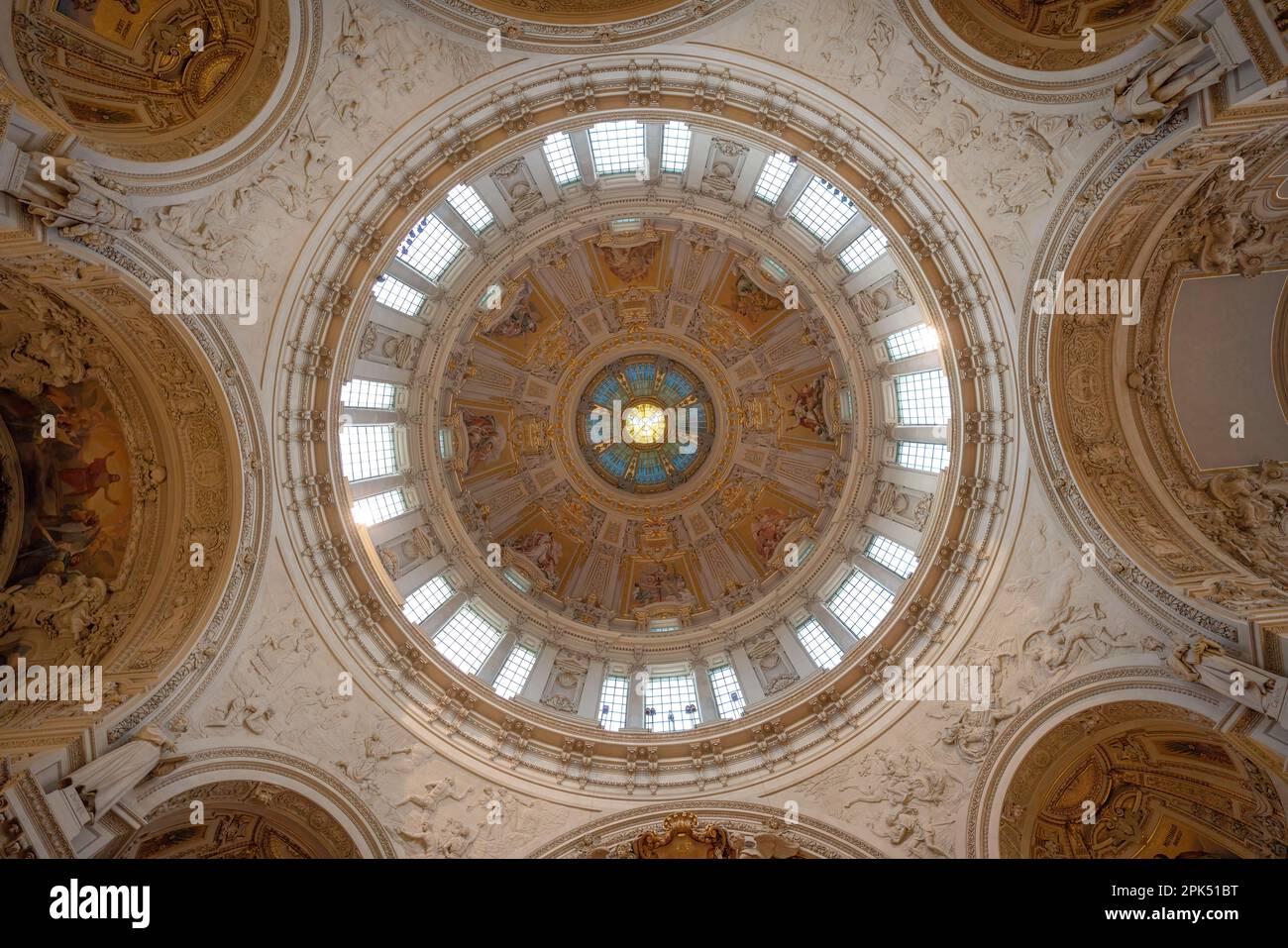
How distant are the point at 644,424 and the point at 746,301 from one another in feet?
24.9

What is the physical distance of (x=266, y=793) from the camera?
18.9m

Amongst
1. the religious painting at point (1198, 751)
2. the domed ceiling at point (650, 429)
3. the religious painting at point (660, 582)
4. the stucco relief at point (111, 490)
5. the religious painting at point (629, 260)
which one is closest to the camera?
the religious painting at point (1198, 751)

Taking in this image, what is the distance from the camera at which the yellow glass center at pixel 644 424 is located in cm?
3462

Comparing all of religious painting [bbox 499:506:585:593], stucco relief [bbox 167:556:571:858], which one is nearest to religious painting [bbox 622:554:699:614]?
religious painting [bbox 499:506:585:593]

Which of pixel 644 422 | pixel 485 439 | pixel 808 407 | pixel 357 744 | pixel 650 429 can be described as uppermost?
pixel 644 422

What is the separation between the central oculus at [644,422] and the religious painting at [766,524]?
11.4ft

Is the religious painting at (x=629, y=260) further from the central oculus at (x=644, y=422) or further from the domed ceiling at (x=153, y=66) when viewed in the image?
the domed ceiling at (x=153, y=66)

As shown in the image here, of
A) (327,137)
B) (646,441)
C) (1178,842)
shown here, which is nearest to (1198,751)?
(1178,842)

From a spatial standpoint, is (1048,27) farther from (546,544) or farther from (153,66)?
(546,544)

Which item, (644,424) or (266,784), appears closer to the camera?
(266,784)

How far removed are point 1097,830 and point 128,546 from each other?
27.2 metres

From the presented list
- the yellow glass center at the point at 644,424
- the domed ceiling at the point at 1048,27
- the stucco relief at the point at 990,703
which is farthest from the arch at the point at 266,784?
the domed ceiling at the point at 1048,27

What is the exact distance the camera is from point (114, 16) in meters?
15.5
